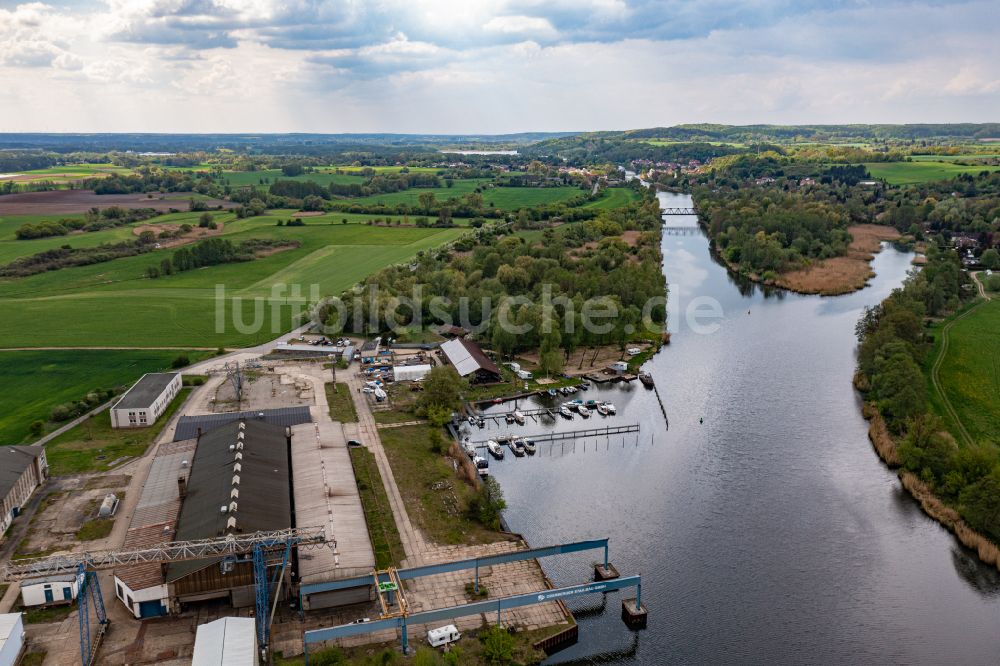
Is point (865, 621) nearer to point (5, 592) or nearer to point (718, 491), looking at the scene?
point (718, 491)

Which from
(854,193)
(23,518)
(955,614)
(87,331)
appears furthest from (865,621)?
(854,193)

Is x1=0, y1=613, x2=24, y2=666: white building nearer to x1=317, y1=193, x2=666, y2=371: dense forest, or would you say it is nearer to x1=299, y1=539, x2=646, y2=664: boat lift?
x1=299, y1=539, x2=646, y2=664: boat lift

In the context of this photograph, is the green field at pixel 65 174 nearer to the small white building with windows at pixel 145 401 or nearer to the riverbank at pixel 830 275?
the small white building with windows at pixel 145 401

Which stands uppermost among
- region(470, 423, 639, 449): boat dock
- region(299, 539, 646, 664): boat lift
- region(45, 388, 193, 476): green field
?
region(45, 388, 193, 476): green field

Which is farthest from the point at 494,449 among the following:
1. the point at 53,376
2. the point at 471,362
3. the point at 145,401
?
the point at 53,376

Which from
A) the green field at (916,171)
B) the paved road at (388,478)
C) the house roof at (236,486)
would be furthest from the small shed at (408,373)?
the green field at (916,171)

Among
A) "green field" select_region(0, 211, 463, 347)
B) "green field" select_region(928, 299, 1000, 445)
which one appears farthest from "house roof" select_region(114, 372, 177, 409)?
"green field" select_region(928, 299, 1000, 445)

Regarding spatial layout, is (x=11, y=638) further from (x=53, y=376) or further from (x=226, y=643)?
(x=53, y=376)
